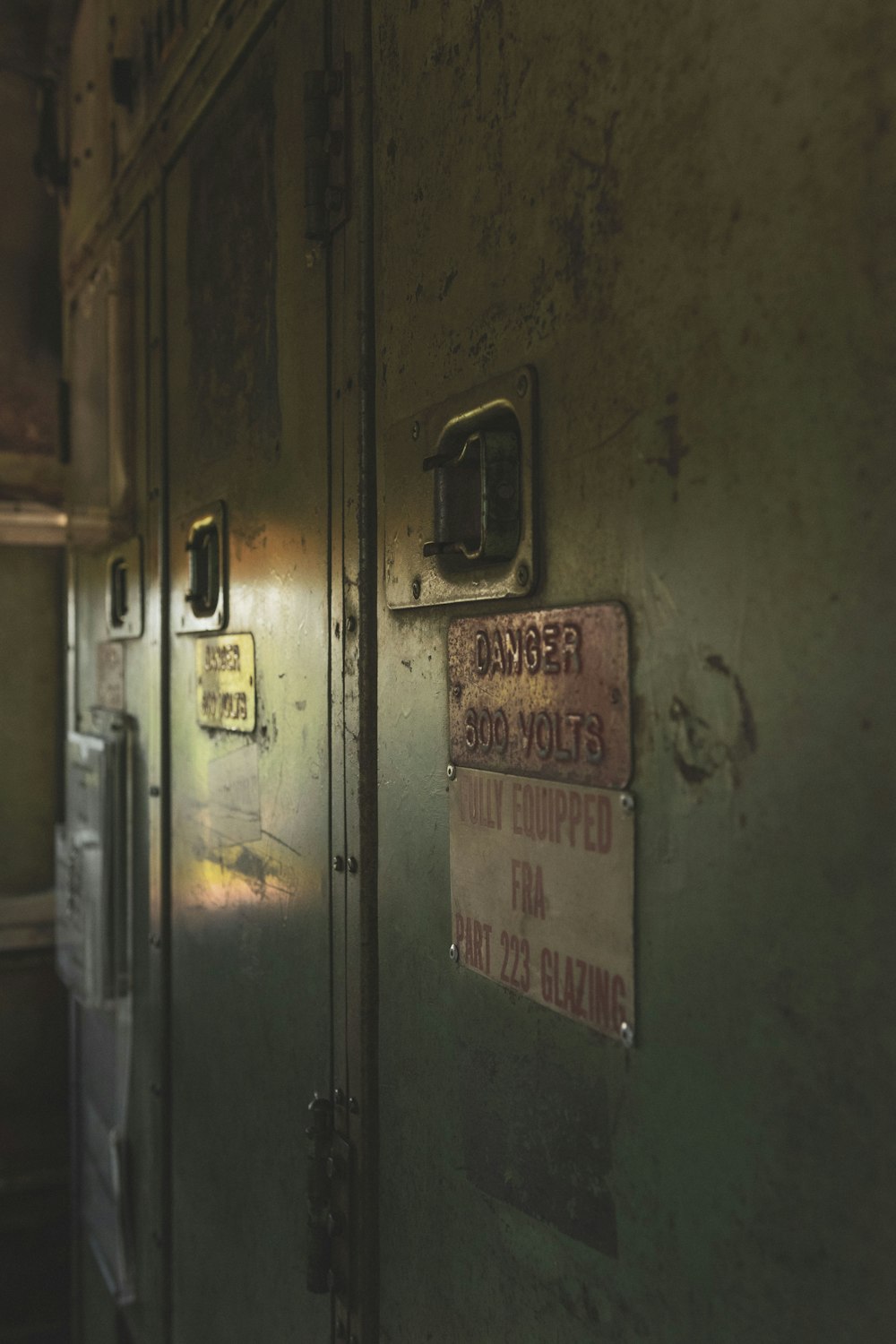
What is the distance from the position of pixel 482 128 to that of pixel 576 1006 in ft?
2.70

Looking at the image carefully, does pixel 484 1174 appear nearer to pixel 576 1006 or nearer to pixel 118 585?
pixel 576 1006

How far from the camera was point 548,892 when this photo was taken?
0.92 meters

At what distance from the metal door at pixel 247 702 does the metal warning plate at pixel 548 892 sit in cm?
36

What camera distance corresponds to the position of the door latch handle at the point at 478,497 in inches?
37.6

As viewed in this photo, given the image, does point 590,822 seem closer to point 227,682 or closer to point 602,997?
point 602,997

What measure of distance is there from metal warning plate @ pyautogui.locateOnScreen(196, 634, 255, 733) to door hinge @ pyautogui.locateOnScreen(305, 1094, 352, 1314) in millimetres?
583

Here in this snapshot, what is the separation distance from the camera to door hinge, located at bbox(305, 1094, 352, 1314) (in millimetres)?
1280

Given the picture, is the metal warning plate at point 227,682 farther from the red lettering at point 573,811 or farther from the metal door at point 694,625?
the red lettering at point 573,811

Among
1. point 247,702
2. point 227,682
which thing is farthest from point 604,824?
point 227,682

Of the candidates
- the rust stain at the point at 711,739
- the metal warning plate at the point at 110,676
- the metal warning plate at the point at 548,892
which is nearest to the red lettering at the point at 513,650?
the metal warning plate at the point at 548,892

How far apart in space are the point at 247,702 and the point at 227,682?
10 centimetres

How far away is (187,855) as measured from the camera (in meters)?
1.93

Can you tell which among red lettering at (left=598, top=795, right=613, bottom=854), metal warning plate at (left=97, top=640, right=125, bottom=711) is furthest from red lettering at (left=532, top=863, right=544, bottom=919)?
metal warning plate at (left=97, top=640, right=125, bottom=711)

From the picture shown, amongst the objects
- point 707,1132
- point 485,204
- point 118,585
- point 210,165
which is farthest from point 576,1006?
point 118,585
